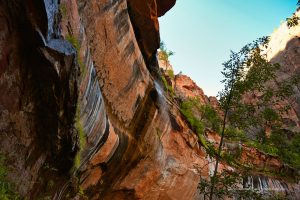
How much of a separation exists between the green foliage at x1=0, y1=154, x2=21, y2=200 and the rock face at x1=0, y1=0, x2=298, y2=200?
0.83 ft

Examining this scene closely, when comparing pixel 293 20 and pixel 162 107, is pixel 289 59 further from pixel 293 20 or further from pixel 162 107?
pixel 293 20

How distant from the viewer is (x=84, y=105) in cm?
816

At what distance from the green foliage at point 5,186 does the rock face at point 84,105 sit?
25 centimetres

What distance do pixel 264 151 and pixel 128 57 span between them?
58.4ft

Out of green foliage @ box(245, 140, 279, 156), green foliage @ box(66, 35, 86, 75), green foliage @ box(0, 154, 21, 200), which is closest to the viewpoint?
green foliage @ box(0, 154, 21, 200)

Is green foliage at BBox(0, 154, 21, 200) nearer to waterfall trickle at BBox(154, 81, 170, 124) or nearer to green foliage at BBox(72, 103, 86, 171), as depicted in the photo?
green foliage at BBox(72, 103, 86, 171)

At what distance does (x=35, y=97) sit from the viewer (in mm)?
7137

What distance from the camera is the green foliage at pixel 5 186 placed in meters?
6.39

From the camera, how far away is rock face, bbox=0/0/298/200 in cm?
646

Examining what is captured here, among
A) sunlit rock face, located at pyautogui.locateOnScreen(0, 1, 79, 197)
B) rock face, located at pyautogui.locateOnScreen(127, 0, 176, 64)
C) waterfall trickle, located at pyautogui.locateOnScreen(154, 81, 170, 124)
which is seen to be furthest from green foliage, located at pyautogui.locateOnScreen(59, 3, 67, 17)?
waterfall trickle, located at pyautogui.locateOnScreen(154, 81, 170, 124)

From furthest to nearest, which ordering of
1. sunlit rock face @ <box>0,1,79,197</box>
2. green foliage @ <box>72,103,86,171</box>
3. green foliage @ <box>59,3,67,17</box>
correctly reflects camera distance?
green foliage @ <box>72,103,86,171</box>, green foliage @ <box>59,3,67,17</box>, sunlit rock face @ <box>0,1,79,197</box>

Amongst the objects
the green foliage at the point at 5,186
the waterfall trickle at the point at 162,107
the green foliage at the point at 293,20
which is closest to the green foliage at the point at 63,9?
the green foliage at the point at 5,186

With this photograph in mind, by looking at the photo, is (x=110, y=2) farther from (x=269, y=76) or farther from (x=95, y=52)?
(x=269, y=76)

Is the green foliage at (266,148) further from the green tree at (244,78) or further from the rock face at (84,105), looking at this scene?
the green tree at (244,78)
